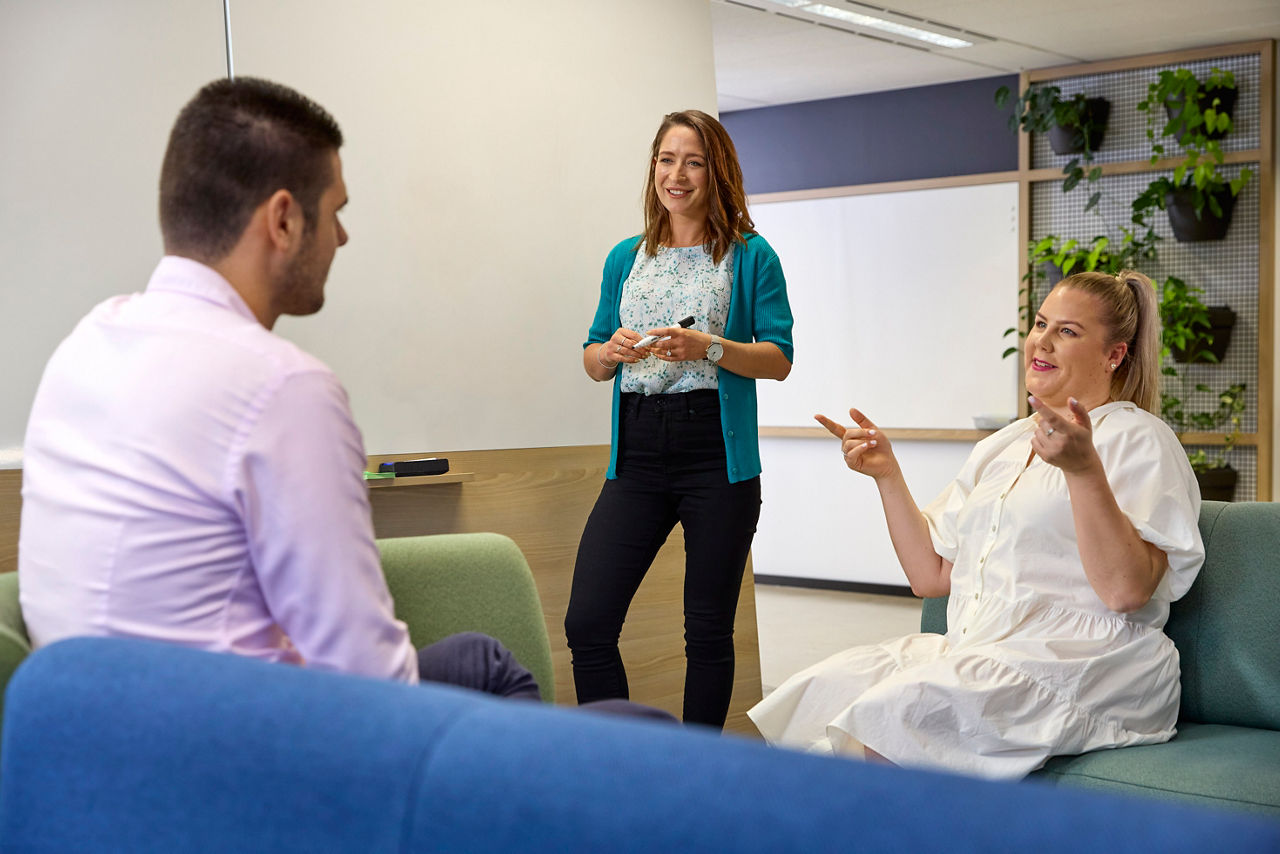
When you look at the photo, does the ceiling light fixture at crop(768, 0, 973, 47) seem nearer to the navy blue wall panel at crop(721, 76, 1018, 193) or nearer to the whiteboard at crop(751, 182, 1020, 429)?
the navy blue wall panel at crop(721, 76, 1018, 193)

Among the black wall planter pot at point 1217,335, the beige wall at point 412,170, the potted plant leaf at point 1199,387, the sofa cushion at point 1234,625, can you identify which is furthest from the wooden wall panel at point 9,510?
the black wall planter pot at point 1217,335

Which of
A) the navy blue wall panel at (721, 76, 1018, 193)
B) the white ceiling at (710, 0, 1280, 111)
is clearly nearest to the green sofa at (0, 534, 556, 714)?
the white ceiling at (710, 0, 1280, 111)

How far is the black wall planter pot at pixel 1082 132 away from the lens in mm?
6031

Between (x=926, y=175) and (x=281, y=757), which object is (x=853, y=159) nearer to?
(x=926, y=175)

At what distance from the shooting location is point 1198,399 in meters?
5.99

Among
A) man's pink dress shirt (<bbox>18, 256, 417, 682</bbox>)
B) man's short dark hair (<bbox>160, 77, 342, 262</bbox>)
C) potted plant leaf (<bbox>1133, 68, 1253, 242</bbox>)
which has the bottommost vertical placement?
man's pink dress shirt (<bbox>18, 256, 417, 682</bbox>)

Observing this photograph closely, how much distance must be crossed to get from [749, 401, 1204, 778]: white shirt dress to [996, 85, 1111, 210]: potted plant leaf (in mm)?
4111

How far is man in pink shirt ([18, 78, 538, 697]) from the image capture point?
119 cm

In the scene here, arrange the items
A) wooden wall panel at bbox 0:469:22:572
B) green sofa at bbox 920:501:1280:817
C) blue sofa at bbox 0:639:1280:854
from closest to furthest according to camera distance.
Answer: blue sofa at bbox 0:639:1280:854 → green sofa at bbox 920:501:1280:817 → wooden wall panel at bbox 0:469:22:572

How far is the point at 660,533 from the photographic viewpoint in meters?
3.02

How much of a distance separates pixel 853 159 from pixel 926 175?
1.42 ft

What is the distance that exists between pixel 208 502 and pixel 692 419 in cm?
178

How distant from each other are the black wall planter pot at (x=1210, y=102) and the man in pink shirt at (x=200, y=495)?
5.53 metres

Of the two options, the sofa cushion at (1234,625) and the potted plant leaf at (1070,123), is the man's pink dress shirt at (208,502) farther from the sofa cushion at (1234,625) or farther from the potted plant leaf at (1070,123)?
the potted plant leaf at (1070,123)
